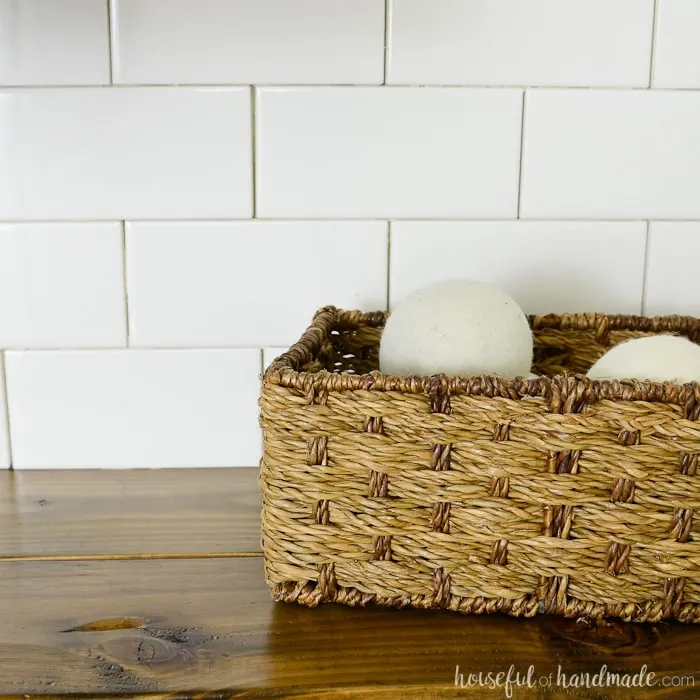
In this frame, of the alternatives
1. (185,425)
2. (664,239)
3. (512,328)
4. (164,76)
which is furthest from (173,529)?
(664,239)

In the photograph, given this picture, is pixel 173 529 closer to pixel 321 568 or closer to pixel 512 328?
pixel 321 568

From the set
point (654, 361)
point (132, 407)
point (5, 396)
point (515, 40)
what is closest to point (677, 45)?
point (515, 40)

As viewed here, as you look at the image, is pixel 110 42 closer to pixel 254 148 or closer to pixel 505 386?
pixel 254 148

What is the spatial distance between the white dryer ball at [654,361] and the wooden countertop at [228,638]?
0.17 meters

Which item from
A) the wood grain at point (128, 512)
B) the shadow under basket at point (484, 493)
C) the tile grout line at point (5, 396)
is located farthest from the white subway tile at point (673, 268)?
the tile grout line at point (5, 396)

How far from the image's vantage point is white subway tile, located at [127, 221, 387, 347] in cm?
79

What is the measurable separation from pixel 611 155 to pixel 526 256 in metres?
0.13

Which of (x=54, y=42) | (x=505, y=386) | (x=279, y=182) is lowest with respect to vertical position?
(x=505, y=386)

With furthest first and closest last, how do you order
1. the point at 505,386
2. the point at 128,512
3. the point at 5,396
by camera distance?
the point at 5,396 → the point at 128,512 → the point at 505,386

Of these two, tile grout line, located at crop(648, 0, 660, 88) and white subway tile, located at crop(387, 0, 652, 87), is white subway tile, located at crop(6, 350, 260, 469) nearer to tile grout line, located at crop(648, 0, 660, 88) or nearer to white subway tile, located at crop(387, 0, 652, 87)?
white subway tile, located at crop(387, 0, 652, 87)

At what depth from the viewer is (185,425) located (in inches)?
32.2

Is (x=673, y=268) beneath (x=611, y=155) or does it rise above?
beneath

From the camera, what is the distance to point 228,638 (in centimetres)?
50

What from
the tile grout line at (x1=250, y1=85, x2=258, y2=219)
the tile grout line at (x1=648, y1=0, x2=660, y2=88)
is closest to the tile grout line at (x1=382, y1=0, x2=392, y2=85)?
the tile grout line at (x1=250, y1=85, x2=258, y2=219)
